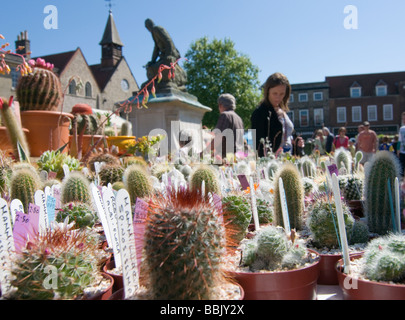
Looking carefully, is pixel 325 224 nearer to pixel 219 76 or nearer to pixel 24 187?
pixel 24 187

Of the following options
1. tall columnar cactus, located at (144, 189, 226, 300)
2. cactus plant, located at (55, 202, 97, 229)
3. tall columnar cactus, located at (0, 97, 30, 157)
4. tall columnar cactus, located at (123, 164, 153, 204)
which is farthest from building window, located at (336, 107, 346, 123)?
tall columnar cactus, located at (144, 189, 226, 300)

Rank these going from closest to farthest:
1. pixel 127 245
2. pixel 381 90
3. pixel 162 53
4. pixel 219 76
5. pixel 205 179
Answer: pixel 127 245
pixel 205 179
pixel 162 53
pixel 219 76
pixel 381 90

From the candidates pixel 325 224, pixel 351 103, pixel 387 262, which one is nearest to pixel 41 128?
pixel 325 224

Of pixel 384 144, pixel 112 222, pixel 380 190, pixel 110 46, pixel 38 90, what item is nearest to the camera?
pixel 112 222

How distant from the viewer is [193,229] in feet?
3.48

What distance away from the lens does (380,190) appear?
6.29 ft

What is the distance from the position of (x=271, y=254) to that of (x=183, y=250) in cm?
54

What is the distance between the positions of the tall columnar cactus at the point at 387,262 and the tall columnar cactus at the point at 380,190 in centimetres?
60

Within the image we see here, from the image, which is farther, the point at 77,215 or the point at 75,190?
the point at 75,190

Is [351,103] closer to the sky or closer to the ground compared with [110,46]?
closer to the ground

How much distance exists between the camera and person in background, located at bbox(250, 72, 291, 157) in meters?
4.28

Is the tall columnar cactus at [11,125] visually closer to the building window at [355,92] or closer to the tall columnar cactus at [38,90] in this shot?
the tall columnar cactus at [38,90]
